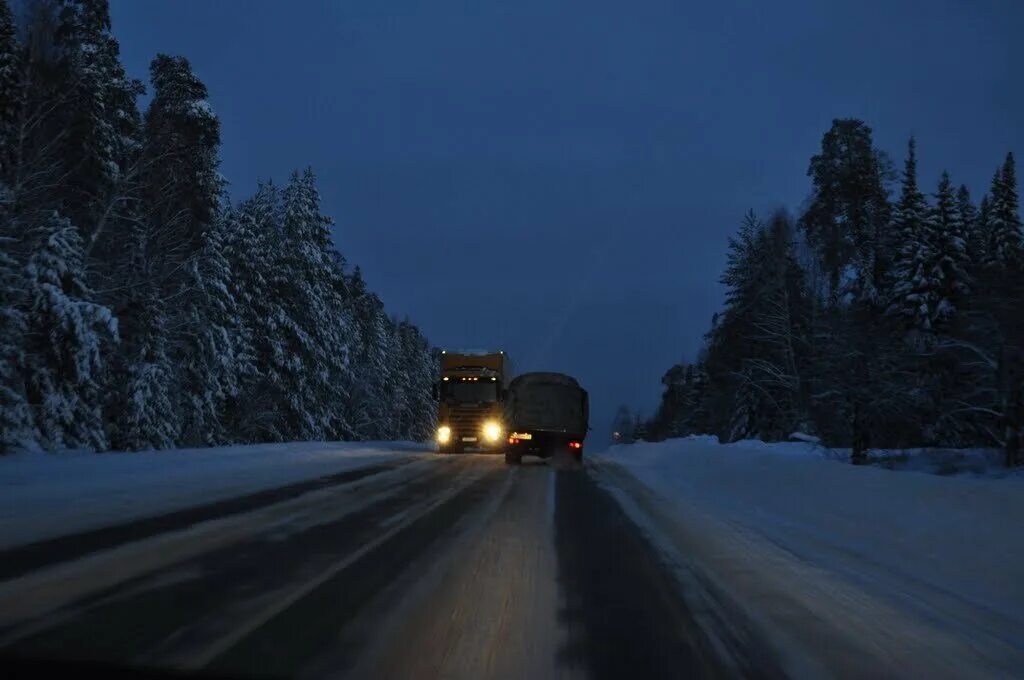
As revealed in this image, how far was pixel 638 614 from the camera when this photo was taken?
6352 mm

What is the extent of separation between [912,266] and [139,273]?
119 ft

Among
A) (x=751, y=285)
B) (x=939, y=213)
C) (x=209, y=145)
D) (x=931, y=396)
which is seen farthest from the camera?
(x=751, y=285)

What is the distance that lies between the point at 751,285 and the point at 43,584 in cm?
5033

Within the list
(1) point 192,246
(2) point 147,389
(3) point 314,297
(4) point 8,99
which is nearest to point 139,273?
(2) point 147,389

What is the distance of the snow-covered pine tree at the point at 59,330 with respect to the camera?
70.8ft

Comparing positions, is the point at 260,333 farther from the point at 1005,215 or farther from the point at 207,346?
the point at 1005,215

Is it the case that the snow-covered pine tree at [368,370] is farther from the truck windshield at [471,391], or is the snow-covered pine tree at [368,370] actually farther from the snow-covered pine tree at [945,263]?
the snow-covered pine tree at [945,263]

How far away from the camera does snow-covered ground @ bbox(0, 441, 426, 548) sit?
33.0ft

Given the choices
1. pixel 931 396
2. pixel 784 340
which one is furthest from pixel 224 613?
pixel 784 340

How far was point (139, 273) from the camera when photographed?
101ft

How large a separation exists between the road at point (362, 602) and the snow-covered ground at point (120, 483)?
0.85 metres

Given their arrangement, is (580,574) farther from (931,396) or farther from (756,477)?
(931,396)

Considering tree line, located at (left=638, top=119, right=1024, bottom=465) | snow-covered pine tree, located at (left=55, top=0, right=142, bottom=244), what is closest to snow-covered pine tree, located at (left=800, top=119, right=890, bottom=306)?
tree line, located at (left=638, top=119, right=1024, bottom=465)

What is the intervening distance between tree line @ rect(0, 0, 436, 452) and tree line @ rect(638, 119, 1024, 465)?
23.6 metres
